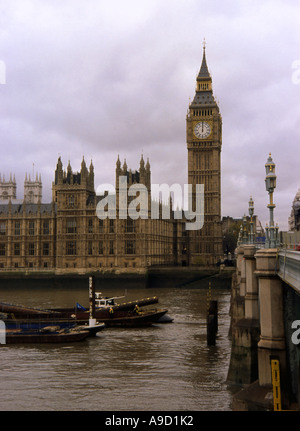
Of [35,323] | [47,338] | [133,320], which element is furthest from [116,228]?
[47,338]

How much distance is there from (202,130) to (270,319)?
106196 millimetres

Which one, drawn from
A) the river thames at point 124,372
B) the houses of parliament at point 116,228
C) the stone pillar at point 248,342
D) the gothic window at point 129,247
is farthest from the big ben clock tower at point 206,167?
the stone pillar at point 248,342

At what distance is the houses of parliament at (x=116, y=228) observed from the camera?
100250mm

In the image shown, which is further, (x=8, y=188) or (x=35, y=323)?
(x=8, y=188)

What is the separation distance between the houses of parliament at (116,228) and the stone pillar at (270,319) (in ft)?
266

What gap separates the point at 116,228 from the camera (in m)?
100

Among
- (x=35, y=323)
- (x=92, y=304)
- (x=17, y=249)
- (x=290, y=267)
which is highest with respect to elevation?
(x=290, y=267)

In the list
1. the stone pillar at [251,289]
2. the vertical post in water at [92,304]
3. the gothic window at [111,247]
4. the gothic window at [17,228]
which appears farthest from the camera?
the gothic window at [17,228]

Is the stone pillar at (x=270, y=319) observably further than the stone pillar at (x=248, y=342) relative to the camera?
No

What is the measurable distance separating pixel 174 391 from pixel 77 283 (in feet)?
240

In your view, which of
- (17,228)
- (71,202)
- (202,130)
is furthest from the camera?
(202,130)

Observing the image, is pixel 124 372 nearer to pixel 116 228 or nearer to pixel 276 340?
pixel 276 340

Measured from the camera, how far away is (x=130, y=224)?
330 ft

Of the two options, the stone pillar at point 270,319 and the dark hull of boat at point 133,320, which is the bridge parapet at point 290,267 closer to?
the stone pillar at point 270,319
